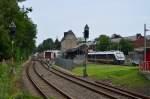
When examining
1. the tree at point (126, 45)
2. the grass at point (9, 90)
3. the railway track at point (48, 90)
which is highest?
the tree at point (126, 45)

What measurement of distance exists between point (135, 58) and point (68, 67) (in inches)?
529

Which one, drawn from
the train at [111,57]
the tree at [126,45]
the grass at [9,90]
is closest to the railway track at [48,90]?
the grass at [9,90]

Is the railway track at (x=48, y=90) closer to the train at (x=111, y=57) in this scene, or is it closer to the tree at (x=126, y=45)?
the train at (x=111, y=57)

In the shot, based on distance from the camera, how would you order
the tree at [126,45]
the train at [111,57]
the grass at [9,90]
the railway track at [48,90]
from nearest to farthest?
the grass at [9,90], the railway track at [48,90], the train at [111,57], the tree at [126,45]

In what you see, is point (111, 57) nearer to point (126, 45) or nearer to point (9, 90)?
point (126, 45)

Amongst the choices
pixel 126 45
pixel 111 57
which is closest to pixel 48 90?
pixel 111 57

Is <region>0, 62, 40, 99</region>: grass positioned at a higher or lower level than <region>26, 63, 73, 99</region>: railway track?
higher

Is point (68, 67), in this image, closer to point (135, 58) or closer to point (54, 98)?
point (135, 58)

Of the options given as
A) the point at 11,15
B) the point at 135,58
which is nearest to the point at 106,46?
the point at 135,58

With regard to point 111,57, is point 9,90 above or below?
below

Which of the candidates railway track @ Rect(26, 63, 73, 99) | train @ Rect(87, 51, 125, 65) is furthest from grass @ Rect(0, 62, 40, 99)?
train @ Rect(87, 51, 125, 65)

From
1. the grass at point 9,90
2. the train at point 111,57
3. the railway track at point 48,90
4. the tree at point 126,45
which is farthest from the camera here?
the tree at point 126,45

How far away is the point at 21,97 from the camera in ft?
73.1

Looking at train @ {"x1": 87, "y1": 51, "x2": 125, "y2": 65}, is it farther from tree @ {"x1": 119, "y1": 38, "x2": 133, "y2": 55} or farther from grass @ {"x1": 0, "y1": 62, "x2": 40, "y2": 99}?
grass @ {"x1": 0, "y1": 62, "x2": 40, "y2": 99}
